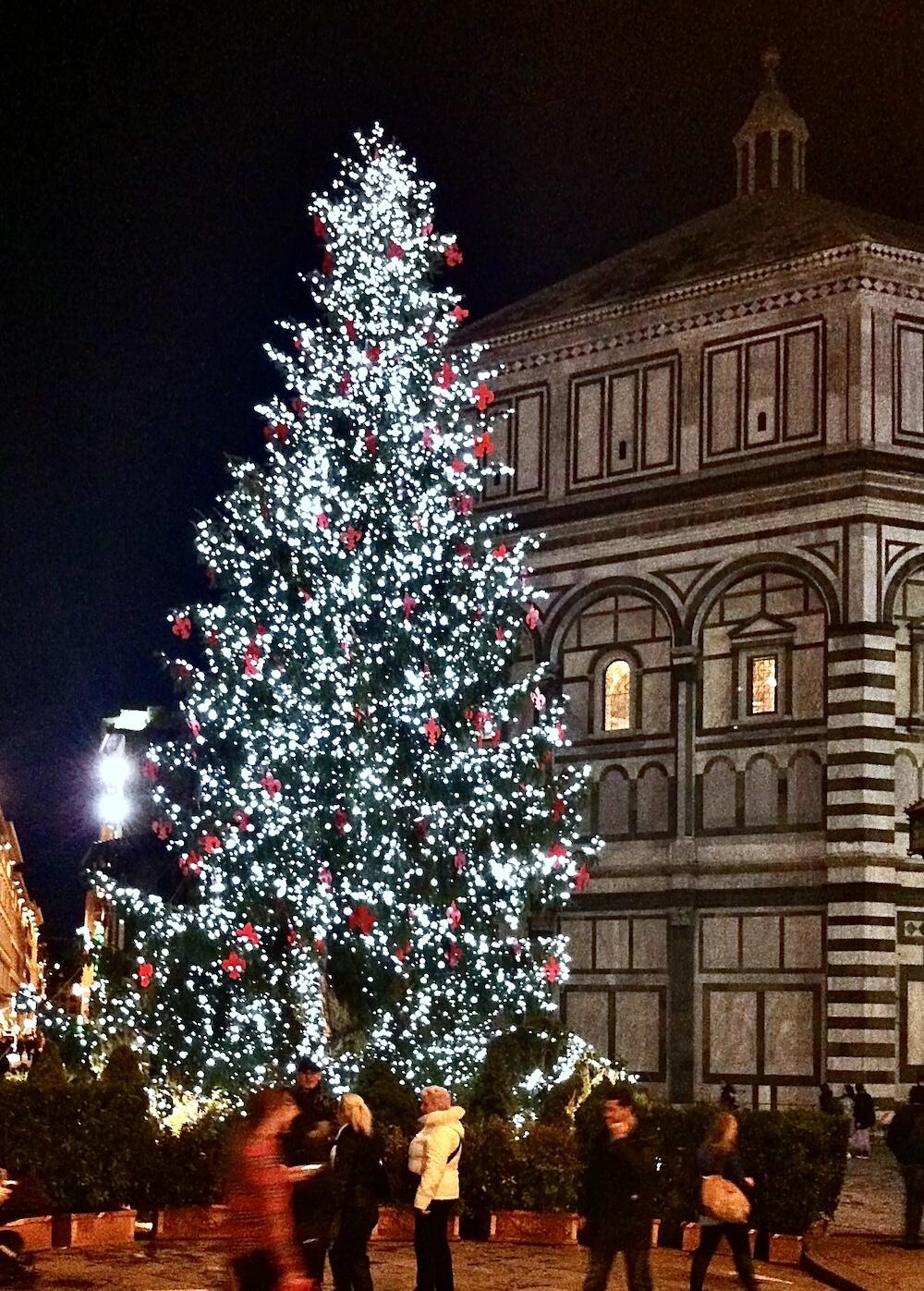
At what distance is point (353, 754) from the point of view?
22438 millimetres

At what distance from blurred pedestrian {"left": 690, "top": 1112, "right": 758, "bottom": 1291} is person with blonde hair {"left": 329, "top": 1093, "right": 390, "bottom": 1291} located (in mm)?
2399

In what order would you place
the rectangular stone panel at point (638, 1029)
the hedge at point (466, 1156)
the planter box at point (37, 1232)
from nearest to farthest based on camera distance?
the planter box at point (37, 1232) → the hedge at point (466, 1156) → the rectangular stone panel at point (638, 1029)

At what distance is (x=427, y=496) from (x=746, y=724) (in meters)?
Result: 10.9

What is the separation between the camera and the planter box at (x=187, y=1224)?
16.3 meters

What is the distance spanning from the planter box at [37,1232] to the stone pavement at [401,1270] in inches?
4.7

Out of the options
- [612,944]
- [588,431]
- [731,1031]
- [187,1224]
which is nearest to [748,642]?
[588,431]

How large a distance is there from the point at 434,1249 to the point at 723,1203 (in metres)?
2.05

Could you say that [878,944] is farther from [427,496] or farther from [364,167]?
[364,167]

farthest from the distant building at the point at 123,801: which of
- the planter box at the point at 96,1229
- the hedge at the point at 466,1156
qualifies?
the planter box at the point at 96,1229

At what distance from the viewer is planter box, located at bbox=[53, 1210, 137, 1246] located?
15711 mm

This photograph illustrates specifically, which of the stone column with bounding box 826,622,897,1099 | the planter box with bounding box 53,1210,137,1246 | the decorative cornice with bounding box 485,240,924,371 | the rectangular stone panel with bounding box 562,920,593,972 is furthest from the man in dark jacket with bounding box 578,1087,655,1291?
the decorative cornice with bounding box 485,240,924,371

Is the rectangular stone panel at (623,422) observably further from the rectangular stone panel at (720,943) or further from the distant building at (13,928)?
the distant building at (13,928)

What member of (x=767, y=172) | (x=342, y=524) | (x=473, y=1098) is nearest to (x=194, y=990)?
(x=473, y=1098)

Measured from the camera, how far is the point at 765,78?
39.9 m
